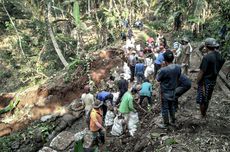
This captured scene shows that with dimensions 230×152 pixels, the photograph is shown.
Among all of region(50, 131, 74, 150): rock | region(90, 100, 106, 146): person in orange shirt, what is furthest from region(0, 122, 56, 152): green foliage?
region(90, 100, 106, 146): person in orange shirt

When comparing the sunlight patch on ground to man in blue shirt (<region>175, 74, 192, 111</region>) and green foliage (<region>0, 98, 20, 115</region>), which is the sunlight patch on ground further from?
man in blue shirt (<region>175, 74, 192, 111</region>)

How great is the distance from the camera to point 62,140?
12.5m

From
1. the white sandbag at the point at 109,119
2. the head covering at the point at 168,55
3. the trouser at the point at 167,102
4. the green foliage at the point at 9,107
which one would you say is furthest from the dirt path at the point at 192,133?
the green foliage at the point at 9,107

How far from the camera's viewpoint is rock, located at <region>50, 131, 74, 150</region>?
39.7ft

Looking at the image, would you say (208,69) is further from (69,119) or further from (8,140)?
(8,140)

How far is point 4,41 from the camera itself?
35125mm

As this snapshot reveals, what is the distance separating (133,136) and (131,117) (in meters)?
0.58

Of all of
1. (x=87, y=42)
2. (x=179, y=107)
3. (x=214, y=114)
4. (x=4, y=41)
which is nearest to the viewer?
(x=214, y=114)

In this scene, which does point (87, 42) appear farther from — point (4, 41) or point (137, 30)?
point (4, 41)

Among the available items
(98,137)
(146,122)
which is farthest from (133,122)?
(98,137)

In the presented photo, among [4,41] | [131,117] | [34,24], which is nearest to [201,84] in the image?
[131,117]

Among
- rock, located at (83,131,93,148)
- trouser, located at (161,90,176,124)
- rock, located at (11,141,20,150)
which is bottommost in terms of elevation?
rock, located at (11,141,20,150)

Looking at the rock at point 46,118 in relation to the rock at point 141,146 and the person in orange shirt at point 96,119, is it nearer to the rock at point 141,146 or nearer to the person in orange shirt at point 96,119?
the person in orange shirt at point 96,119

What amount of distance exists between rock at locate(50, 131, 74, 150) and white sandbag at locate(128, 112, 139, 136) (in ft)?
11.2
